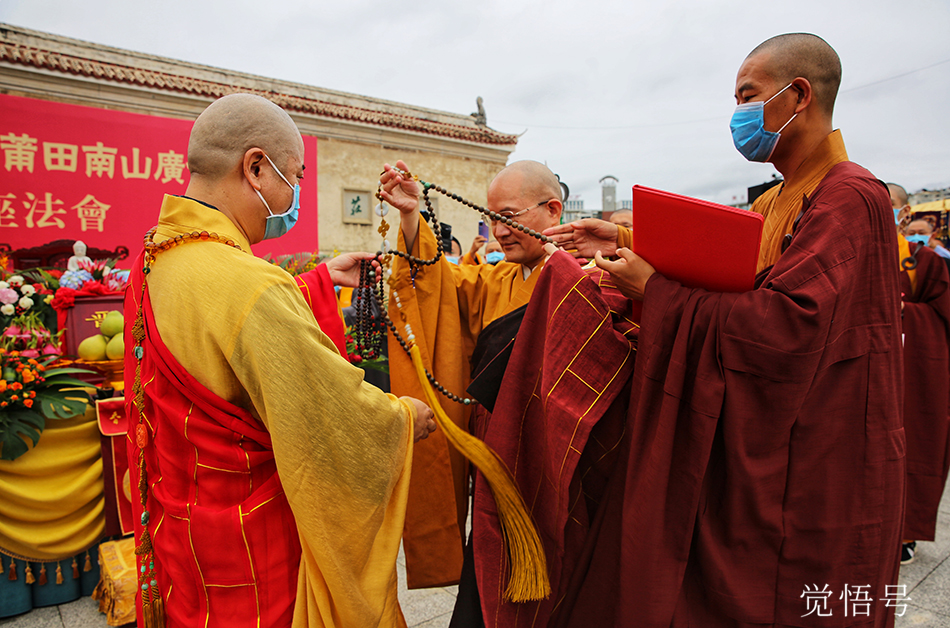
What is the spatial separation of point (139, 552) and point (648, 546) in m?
1.29

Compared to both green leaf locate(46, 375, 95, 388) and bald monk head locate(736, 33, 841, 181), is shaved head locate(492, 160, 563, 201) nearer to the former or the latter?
bald monk head locate(736, 33, 841, 181)

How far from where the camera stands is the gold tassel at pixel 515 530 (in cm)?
155

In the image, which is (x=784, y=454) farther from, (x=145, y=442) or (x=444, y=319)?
(x=145, y=442)

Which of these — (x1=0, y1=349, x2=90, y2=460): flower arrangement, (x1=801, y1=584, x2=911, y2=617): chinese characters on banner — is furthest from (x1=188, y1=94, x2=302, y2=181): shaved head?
(x1=0, y1=349, x2=90, y2=460): flower arrangement

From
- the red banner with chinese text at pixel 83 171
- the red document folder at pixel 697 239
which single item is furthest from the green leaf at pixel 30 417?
the red banner with chinese text at pixel 83 171

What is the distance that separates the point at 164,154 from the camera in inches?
393

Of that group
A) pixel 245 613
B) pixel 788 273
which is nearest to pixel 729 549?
pixel 788 273

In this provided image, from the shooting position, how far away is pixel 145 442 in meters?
1.34

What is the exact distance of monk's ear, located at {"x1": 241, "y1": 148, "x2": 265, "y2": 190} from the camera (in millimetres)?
→ 1338

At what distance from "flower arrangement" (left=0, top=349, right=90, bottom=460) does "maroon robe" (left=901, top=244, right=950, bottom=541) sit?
4.53 meters

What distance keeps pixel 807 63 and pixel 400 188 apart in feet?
4.60

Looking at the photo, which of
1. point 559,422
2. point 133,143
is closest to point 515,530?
point 559,422

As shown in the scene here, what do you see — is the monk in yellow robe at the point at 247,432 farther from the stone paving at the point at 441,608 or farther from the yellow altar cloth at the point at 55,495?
the yellow altar cloth at the point at 55,495

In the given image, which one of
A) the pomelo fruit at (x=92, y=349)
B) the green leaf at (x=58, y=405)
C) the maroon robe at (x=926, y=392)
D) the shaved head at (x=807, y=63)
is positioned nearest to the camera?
the shaved head at (x=807, y=63)
